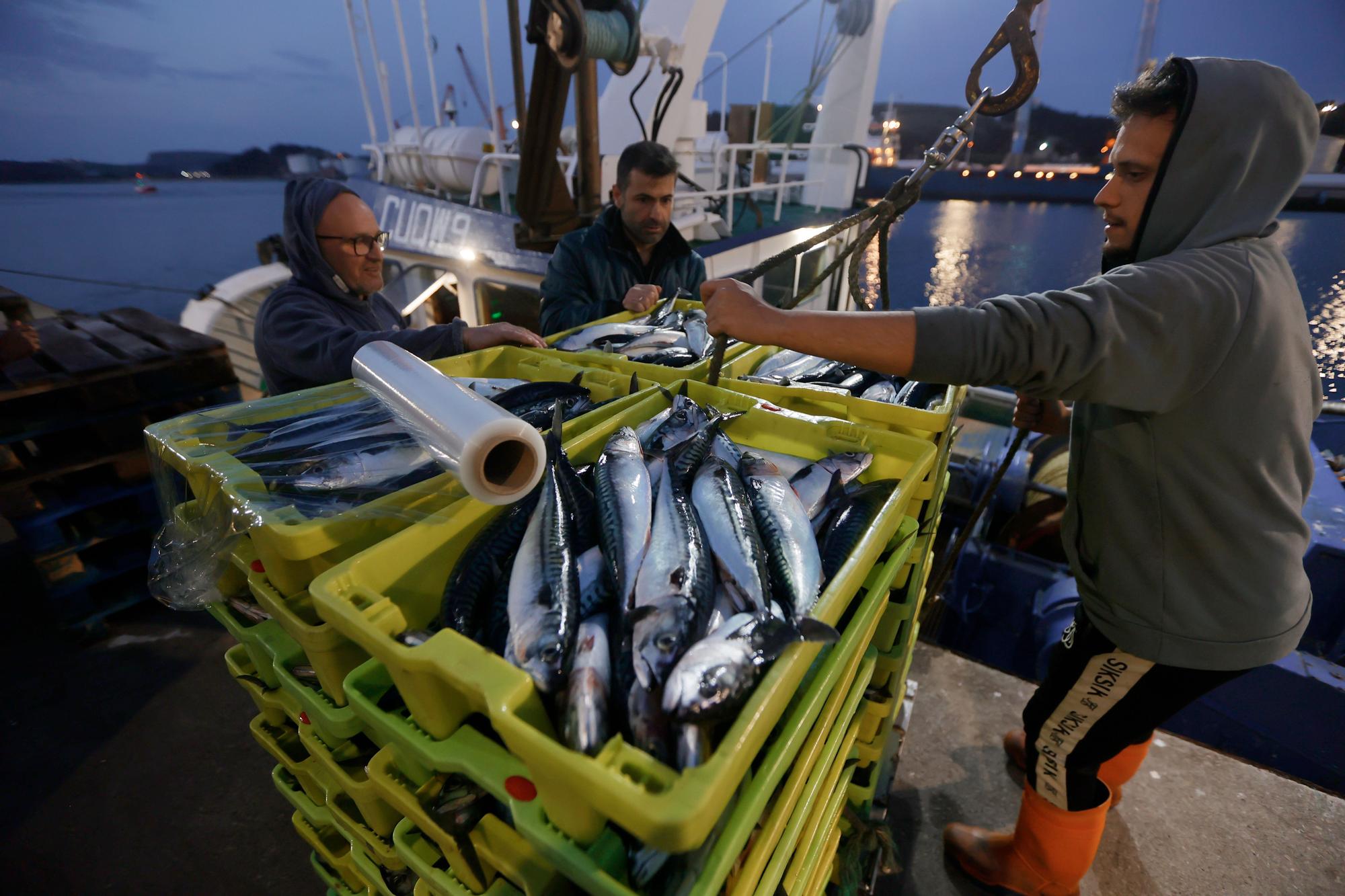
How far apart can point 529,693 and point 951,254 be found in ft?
119

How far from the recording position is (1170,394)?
1.29 m

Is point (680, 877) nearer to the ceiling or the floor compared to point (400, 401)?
nearer to the floor

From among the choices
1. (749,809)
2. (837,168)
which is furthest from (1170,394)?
(837,168)

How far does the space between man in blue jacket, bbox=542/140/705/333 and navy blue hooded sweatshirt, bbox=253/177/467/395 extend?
112 cm

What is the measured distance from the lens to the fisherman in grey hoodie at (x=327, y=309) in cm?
227

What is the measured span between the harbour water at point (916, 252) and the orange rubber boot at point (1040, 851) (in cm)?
976

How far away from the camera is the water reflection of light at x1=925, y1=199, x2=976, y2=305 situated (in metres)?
23.3

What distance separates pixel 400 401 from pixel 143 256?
55197mm

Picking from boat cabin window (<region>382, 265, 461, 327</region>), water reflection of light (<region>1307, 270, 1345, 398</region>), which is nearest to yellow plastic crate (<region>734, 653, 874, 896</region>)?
boat cabin window (<region>382, 265, 461, 327</region>)

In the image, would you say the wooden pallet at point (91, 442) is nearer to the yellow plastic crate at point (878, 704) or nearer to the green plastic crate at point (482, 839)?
the green plastic crate at point (482, 839)

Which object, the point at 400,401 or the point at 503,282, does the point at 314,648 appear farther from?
the point at 503,282

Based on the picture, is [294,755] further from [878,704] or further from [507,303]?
[507,303]

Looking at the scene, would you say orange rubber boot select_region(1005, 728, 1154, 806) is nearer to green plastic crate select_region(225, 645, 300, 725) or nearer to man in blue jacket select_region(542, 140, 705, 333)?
green plastic crate select_region(225, 645, 300, 725)

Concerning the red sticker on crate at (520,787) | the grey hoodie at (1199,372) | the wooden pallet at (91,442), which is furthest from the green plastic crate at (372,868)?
the wooden pallet at (91,442)
